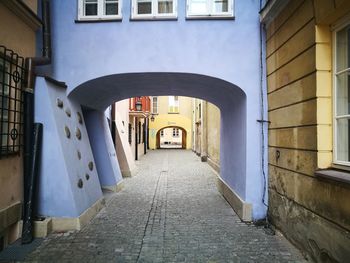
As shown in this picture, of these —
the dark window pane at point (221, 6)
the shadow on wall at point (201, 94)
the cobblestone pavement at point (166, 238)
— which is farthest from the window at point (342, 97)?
the dark window pane at point (221, 6)

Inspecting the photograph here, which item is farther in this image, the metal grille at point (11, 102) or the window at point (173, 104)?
the window at point (173, 104)

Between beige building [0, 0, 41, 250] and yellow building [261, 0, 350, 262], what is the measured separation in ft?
14.0

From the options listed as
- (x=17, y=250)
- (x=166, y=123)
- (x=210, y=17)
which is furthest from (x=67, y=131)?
(x=166, y=123)

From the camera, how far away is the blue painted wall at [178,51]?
6.03 m

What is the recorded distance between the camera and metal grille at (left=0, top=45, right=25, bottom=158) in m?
4.69

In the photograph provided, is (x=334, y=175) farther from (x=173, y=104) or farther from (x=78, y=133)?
(x=173, y=104)

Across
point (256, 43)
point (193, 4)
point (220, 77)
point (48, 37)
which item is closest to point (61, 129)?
point (48, 37)

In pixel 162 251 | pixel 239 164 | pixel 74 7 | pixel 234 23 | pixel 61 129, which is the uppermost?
pixel 74 7

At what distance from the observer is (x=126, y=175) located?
489 inches

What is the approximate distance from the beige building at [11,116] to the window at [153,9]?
200cm

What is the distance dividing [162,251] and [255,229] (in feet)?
6.25

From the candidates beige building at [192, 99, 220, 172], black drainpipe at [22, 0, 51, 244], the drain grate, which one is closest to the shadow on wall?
black drainpipe at [22, 0, 51, 244]

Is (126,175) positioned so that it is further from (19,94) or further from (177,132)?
(177,132)

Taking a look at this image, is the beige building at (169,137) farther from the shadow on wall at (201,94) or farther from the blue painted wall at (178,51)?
A: the blue painted wall at (178,51)
